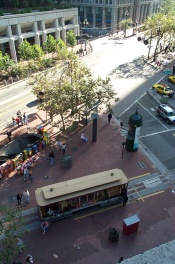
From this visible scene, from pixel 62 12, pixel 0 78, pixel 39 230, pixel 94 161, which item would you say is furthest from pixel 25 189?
pixel 62 12

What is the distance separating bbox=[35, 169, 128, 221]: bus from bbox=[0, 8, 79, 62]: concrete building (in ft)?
134

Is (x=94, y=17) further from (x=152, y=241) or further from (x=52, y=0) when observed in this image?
(x=152, y=241)

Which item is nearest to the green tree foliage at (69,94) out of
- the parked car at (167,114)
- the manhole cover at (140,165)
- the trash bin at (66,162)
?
the trash bin at (66,162)

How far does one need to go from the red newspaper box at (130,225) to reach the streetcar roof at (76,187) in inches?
105

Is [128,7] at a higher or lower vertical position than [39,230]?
higher

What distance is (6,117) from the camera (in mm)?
32031

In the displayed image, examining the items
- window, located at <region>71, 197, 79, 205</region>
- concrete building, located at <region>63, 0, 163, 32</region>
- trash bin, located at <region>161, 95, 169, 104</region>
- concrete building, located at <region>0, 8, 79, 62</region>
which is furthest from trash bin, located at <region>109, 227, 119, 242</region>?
concrete building, located at <region>63, 0, 163, 32</region>

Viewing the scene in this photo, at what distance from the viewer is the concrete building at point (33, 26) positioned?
49672mm

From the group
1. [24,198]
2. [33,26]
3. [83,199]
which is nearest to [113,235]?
[83,199]

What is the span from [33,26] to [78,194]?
47050 millimetres

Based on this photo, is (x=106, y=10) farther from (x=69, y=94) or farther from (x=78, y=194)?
(x=78, y=194)

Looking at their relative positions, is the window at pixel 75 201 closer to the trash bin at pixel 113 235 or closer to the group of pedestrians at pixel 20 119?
the trash bin at pixel 113 235

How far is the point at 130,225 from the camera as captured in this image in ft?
55.9

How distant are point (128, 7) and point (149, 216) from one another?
87.7 metres
